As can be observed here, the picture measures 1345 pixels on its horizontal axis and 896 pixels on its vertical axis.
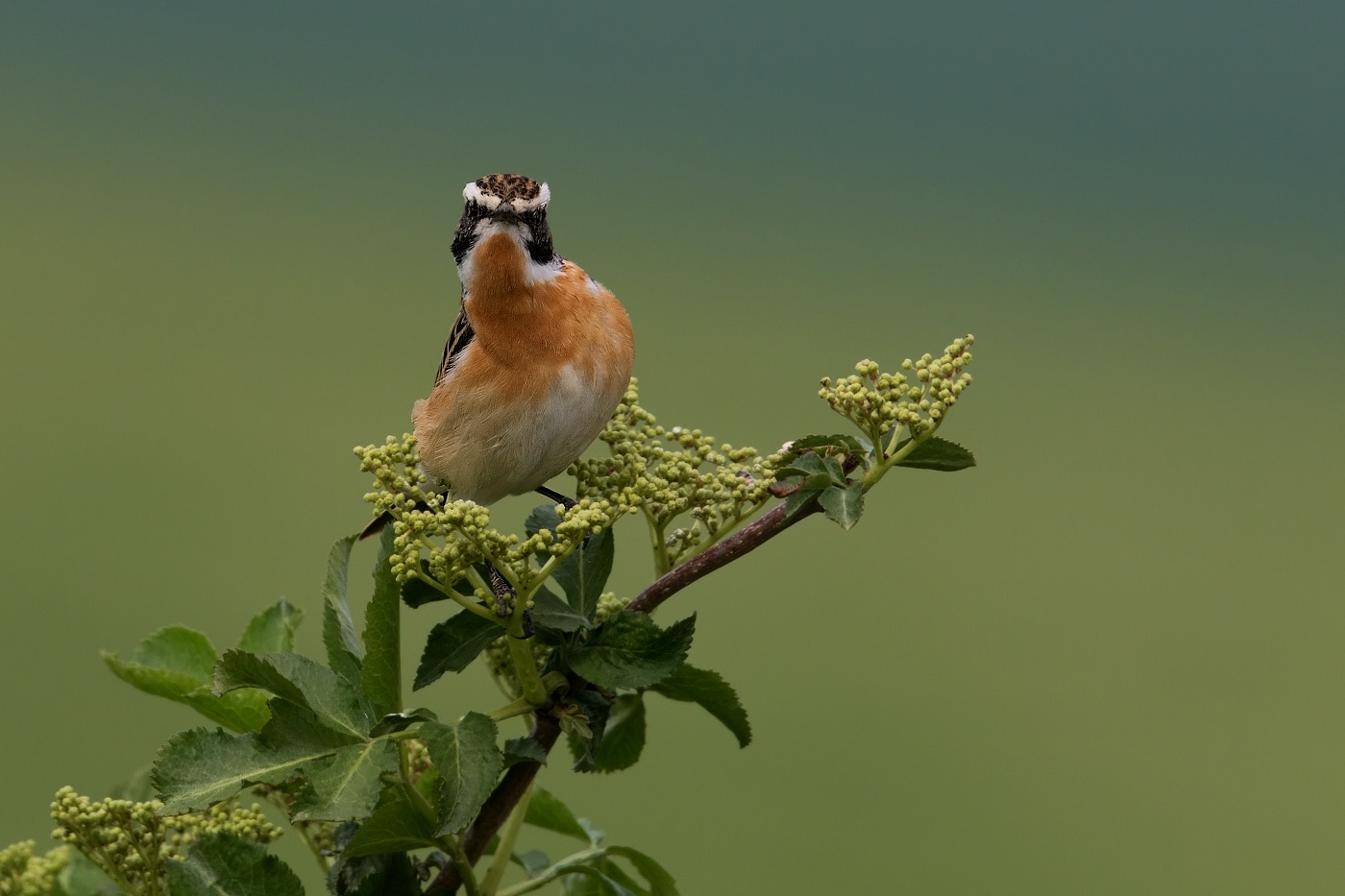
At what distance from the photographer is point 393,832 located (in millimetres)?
1505

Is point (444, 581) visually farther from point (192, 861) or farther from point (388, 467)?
point (192, 861)

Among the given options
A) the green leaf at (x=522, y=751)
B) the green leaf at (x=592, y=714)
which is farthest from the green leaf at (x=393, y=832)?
the green leaf at (x=592, y=714)

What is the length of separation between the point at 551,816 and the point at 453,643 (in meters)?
0.47

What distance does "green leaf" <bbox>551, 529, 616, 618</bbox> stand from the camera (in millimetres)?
1713

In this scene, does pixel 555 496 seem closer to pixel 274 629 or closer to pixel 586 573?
pixel 274 629

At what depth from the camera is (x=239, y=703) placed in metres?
1.75

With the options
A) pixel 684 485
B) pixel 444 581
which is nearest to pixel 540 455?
pixel 684 485

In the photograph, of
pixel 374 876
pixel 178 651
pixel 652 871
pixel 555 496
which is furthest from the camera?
pixel 555 496

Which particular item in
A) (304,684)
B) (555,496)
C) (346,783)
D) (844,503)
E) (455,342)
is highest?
(455,342)

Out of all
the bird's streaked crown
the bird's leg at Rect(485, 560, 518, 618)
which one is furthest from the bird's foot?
the bird's streaked crown

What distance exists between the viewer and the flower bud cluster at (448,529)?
1512 mm

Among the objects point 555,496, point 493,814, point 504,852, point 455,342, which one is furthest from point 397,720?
point 555,496

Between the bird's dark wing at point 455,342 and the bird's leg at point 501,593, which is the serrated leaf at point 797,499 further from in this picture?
the bird's dark wing at point 455,342

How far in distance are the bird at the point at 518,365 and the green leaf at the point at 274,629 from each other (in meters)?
0.40
